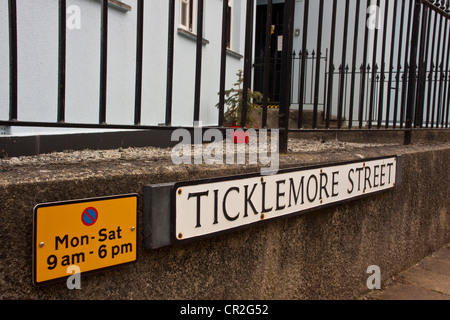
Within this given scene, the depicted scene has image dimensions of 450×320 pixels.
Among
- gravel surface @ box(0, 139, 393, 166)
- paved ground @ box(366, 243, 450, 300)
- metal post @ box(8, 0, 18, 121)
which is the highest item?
metal post @ box(8, 0, 18, 121)

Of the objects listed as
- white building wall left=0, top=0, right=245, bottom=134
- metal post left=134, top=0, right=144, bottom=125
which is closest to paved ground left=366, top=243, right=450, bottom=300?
metal post left=134, top=0, right=144, bottom=125

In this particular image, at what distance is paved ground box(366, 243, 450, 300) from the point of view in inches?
114

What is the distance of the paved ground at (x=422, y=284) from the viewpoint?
9.51 feet

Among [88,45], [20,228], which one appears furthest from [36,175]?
[88,45]

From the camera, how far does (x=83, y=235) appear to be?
1.27 meters

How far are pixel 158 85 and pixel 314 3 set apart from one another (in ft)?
23.2

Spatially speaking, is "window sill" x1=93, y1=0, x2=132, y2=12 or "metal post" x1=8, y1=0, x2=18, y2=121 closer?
"metal post" x1=8, y1=0, x2=18, y2=121

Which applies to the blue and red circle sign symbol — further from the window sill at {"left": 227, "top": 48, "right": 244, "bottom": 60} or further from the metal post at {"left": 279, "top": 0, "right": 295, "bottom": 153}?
the window sill at {"left": 227, "top": 48, "right": 244, "bottom": 60}

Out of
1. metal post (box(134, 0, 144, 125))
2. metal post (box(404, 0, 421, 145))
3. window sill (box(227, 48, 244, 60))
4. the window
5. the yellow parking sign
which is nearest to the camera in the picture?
the yellow parking sign

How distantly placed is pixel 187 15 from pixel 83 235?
6100 millimetres

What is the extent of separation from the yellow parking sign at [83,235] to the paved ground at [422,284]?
6.46ft

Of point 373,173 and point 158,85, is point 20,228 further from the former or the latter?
point 158,85

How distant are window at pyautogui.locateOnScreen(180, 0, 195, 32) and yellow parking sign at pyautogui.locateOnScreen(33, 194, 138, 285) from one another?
19.0 ft

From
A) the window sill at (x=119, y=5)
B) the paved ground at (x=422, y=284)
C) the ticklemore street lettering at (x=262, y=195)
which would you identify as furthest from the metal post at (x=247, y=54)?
the window sill at (x=119, y=5)
